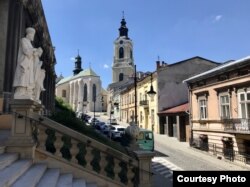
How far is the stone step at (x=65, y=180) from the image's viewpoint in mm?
5681

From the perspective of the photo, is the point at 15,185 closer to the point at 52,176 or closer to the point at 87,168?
the point at 52,176

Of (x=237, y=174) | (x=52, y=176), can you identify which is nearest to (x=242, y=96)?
(x=237, y=174)

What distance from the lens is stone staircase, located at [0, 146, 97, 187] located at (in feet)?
15.9

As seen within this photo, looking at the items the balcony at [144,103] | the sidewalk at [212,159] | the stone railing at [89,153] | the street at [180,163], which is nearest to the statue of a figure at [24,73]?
the stone railing at [89,153]

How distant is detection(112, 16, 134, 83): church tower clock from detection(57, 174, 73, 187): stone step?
8607 cm

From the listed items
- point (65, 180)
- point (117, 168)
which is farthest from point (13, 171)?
point (117, 168)

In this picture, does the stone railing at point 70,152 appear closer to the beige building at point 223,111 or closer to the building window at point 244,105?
the beige building at point 223,111

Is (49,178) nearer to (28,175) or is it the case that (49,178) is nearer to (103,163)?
(28,175)

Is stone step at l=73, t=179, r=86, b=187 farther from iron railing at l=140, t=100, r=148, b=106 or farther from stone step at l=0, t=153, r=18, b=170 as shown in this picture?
iron railing at l=140, t=100, r=148, b=106

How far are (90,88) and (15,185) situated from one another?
89.6 meters

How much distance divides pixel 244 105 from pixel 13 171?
17884 millimetres

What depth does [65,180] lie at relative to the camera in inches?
233

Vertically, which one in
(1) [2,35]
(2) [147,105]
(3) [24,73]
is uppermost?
(1) [2,35]

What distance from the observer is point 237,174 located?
8.03 meters
